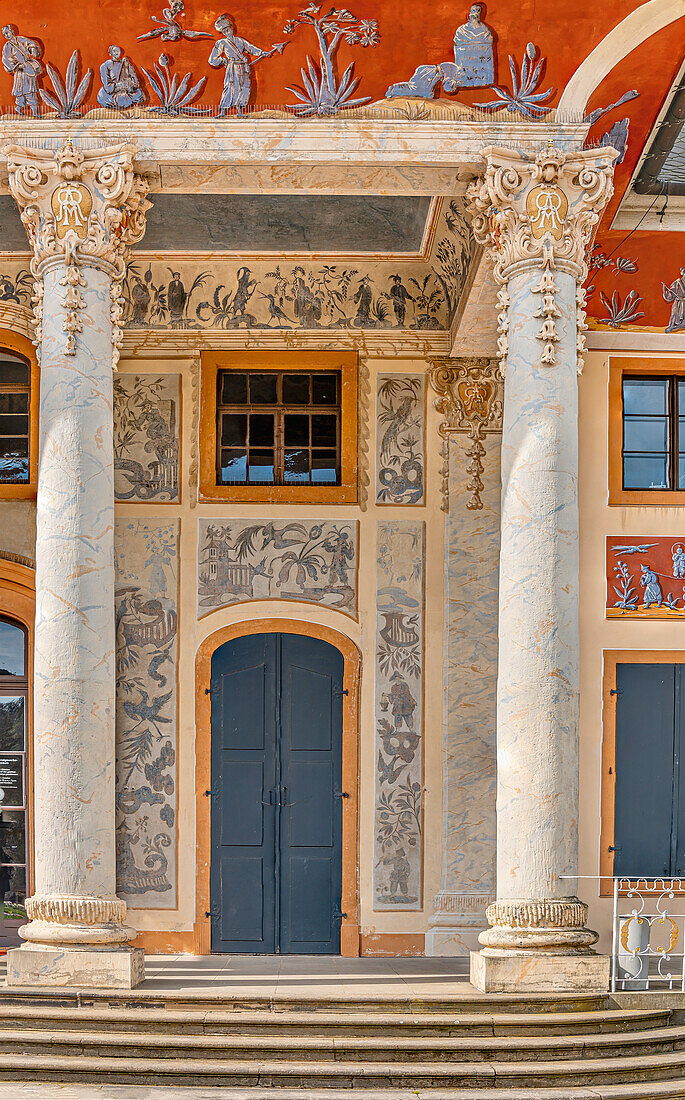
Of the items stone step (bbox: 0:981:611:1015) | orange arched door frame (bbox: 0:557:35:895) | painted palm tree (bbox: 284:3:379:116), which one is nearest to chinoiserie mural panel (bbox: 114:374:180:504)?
orange arched door frame (bbox: 0:557:35:895)

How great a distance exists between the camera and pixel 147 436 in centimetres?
1145

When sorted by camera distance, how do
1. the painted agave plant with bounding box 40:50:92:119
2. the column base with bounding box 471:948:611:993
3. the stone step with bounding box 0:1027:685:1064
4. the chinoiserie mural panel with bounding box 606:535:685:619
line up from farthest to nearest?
the chinoiserie mural panel with bounding box 606:535:685:619 → the painted agave plant with bounding box 40:50:92:119 → the column base with bounding box 471:948:611:993 → the stone step with bounding box 0:1027:685:1064

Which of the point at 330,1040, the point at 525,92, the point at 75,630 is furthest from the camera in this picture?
the point at 525,92

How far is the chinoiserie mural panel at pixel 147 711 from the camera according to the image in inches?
435

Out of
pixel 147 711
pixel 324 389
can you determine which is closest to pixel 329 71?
pixel 324 389

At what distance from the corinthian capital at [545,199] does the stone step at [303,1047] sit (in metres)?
4.97

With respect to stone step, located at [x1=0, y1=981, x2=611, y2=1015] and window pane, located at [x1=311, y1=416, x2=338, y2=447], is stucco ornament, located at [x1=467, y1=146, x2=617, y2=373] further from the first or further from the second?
stone step, located at [x1=0, y1=981, x2=611, y2=1015]

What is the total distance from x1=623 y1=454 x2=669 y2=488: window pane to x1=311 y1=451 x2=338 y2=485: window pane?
2.72 m

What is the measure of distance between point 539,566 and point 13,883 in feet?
20.1

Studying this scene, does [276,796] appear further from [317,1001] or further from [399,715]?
[317,1001]

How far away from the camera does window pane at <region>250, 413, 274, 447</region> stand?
1157 centimetres

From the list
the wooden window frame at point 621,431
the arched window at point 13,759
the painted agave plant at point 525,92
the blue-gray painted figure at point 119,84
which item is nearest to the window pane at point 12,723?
the arched window at point 13,759

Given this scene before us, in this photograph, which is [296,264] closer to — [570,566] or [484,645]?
[484,645]

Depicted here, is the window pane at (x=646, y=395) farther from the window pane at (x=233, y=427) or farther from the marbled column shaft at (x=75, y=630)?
the marbled column shaft at (x=75, y=630)
